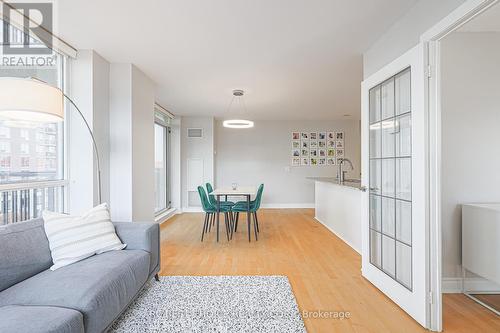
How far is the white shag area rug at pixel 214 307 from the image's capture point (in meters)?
1.91

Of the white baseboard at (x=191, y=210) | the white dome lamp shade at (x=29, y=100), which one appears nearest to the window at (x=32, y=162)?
the white dome lamp shade at (x=29, y=100)

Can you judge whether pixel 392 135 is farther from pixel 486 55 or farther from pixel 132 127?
pixel 132 127

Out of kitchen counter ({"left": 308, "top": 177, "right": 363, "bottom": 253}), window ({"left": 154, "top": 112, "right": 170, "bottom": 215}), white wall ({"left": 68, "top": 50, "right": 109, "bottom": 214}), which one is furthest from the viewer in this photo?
window ({"left": 154, "top": 112, "right": 170, "bottom": 215})

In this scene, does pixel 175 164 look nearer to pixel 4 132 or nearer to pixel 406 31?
pixel 4 132

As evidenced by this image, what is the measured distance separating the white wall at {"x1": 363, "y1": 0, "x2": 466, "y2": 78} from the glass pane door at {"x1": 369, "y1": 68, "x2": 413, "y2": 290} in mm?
257

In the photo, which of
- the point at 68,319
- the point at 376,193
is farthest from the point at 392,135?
the point at 68,319

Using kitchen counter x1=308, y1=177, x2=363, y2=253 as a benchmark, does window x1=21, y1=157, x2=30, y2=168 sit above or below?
above

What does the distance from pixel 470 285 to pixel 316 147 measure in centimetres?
524

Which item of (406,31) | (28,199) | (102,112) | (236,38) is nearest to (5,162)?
(28,199)

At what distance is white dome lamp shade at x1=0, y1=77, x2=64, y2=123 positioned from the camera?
5.62 feet

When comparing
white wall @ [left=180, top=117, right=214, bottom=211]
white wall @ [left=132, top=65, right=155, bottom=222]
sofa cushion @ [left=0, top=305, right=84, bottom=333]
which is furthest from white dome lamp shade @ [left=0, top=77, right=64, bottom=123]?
white wall @ [left=180, top=117, right=214, bottom=211]

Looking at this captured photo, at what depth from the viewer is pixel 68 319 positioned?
1.27 meters

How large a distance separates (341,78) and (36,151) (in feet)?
12.4

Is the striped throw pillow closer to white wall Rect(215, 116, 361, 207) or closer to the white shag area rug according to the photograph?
the white shag area rug
